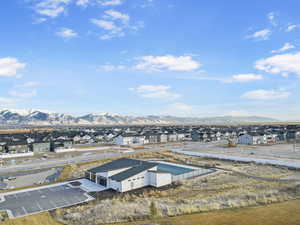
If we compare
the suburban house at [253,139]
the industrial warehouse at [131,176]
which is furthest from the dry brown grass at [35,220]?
the suburban house at [253,139]

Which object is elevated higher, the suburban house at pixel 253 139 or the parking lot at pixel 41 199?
the suburban house at pixel 253 139

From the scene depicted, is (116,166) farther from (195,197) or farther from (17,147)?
(17,147)

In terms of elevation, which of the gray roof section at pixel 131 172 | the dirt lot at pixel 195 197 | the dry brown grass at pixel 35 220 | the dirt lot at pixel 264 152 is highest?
the gray roof section at pixel 131 172

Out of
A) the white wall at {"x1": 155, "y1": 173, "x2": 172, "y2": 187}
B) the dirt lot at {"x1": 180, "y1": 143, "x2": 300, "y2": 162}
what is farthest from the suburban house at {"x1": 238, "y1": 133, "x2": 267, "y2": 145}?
the white wall at {"x1": 155, "y1": 173, "x2": 172, "y2": 187}

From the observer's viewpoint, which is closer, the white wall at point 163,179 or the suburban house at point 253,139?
the white wall at point 163,179

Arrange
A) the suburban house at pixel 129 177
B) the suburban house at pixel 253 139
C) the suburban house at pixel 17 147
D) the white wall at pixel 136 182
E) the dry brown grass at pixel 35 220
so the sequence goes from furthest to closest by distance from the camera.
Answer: the suburban house at pixel 253 139 < the suburban house at pixel 17 147 < the suburban house at pixel 129 177 < the white wall at pixel 136 182 < the dry brown grass at pixel 35 220

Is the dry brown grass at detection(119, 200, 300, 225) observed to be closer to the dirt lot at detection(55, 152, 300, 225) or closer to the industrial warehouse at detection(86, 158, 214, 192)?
the dirt lot at detection(55, 152, 300, 225)

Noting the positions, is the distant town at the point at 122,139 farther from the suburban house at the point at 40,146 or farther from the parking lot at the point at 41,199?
the parking lot at the point at 41,199
